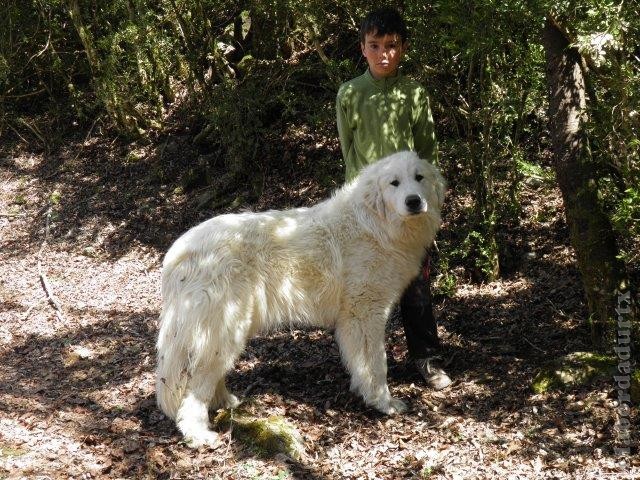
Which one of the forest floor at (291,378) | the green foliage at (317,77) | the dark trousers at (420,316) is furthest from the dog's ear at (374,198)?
the forest floor at (291,378)

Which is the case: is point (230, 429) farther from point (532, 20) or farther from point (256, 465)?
point (532, 20)

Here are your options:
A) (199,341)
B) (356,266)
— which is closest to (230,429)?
(199,341)

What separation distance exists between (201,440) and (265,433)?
427 millimetres

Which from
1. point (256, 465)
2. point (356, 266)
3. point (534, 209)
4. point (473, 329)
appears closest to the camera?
point (256, 465)

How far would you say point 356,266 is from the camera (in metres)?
4.46

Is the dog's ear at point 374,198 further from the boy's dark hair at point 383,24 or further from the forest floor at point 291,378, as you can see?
the forest floor at point 291,378

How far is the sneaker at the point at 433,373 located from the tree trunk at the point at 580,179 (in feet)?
3.95

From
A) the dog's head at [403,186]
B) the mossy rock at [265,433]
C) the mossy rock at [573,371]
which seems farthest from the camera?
the mossy rock at [573,371]

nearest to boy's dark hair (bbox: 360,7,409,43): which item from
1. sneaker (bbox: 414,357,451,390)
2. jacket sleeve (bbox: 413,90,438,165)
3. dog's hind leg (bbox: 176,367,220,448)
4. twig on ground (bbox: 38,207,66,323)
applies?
jacket sleeve (bbox: 413,90,438,165)

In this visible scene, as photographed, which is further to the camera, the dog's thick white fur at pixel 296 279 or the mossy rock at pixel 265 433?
the dog's thick white fur at pixel 296 279

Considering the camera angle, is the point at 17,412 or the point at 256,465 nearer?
the point at 256,465

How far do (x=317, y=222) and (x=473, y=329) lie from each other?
2090 mm

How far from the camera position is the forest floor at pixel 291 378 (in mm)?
3838

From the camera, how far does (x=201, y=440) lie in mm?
4078
